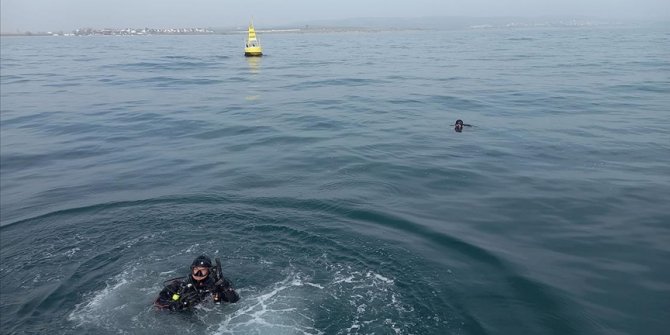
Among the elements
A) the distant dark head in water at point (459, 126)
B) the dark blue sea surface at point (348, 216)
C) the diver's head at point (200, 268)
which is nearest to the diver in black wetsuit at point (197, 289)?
the diver's head at point (200, 268)

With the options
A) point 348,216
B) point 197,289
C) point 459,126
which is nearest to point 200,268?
point 197,289

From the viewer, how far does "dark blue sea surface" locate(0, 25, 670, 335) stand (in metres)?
9.57

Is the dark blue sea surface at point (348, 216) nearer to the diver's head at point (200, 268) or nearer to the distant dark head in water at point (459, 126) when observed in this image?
the distant dark head in water at point (459, 126)

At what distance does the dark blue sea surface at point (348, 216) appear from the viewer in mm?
9570

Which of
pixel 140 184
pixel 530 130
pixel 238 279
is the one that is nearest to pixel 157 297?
pixel 238 279

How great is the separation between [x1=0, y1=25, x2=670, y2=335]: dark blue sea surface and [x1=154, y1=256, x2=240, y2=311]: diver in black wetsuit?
0.74ft

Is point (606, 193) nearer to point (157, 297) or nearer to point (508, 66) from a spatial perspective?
point (157, 297)

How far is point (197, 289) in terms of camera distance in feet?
31.9

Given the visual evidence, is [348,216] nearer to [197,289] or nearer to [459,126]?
[197,289]

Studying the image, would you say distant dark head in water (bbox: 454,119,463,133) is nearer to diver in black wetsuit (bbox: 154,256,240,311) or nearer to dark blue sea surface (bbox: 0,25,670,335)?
dark blue sea surface (bbox: 0,25,670,335)

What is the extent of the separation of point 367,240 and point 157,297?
5.13 meters

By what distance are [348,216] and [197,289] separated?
17.3 feet

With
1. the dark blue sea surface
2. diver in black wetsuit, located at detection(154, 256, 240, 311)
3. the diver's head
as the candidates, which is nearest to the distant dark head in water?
the dark blue sea surface

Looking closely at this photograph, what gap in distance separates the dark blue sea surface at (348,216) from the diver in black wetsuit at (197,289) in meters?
0.22
